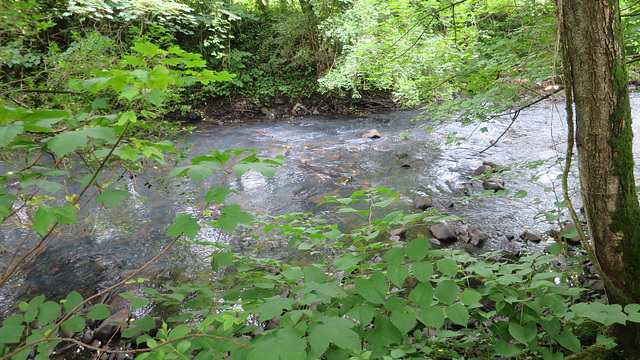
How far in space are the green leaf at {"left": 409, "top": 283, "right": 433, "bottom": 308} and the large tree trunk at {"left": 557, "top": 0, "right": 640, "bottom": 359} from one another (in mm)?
1097

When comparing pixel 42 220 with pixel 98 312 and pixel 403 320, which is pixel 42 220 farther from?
pixel 403 320

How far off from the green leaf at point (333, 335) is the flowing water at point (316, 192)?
2.88 feet

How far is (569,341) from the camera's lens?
151 cm

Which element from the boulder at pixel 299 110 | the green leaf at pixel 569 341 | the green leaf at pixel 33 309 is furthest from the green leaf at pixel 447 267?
the boulder at pixel 299 110

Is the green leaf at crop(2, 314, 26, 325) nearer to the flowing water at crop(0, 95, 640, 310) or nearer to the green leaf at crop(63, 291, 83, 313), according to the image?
the green leaf at crop(63, 291, 83, 313)

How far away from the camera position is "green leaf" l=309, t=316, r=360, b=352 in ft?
3.31

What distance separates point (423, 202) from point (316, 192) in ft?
6.89

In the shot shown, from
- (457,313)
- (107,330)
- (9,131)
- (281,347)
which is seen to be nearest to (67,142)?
(9,131)

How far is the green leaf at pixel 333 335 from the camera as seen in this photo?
1008 millimetres

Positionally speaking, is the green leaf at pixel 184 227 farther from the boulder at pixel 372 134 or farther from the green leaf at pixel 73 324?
the boulder at pixel 372 134

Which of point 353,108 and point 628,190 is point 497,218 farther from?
point 353,108

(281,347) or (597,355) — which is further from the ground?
(281,347)

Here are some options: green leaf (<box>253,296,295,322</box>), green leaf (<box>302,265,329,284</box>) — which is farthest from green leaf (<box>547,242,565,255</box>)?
green leaf (<box>253,296,295,322</box>)

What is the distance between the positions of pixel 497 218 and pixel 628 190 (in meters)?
3.48
